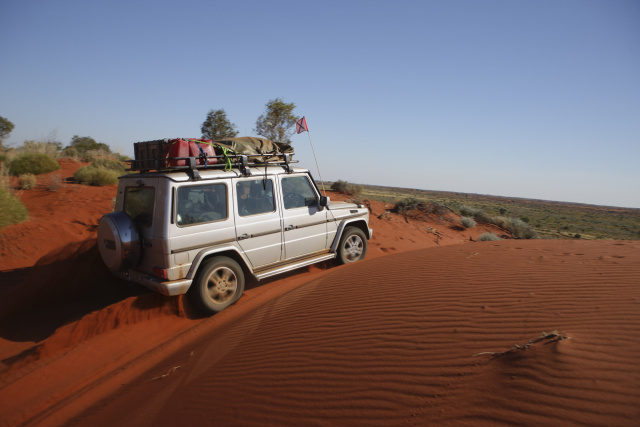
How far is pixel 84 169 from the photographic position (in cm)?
1370

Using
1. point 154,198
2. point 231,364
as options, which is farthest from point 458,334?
point 154,198

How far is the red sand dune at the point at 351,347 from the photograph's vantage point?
79.5 inches

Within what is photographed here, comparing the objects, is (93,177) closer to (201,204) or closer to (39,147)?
(39,147)

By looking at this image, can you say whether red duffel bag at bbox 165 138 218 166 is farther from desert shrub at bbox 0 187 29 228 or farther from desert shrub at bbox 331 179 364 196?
desert shrub at bbox 331 179 364 196

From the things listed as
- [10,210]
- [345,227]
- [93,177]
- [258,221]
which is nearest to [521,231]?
[345,227]

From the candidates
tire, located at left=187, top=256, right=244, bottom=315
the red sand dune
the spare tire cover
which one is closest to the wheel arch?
the red sand dune

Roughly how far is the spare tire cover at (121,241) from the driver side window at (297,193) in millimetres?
2246

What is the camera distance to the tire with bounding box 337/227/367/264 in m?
6.73

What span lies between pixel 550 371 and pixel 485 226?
16445 mm

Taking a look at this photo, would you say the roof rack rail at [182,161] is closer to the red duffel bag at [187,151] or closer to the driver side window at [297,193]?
the red duffel bag at [187,151]

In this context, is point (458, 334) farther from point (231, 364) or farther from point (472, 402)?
point (231, 364)

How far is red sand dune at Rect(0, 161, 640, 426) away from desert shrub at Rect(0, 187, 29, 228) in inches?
133

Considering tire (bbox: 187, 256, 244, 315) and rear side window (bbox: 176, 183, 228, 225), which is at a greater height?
rear side window (bbox: 176, 183, 228, 225)

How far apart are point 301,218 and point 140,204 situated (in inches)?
95.4
